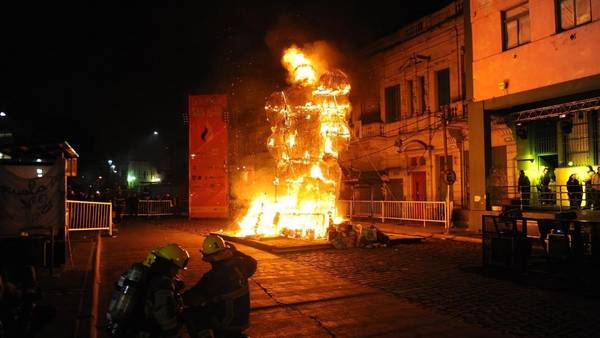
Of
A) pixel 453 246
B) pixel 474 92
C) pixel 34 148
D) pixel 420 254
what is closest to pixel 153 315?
pixel 34 148

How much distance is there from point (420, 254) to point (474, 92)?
9.57 metres

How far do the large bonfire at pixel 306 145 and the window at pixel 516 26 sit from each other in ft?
24.7

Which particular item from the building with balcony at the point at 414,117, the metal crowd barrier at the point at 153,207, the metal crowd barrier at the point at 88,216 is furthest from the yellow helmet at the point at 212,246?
the metal crowd barrier at the point at 153,207

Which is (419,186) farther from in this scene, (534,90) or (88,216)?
(88,216)

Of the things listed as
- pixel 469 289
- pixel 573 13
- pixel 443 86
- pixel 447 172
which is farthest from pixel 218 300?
pixel 443 86

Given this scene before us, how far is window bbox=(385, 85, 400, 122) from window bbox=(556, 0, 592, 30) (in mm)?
11507

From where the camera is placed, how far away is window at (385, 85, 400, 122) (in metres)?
27.8

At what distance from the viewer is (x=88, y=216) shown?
58.2 feet

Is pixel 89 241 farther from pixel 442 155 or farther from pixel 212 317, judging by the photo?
pixel 442 155

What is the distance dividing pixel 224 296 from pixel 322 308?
403 centimetres

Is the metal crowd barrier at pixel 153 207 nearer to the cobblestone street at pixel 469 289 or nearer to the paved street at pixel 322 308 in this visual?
the paved street at pixel 322 308

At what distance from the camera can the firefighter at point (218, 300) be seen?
12.6 feet

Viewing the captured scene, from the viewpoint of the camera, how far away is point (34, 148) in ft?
35.4

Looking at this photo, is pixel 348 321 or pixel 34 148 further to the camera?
pixel 34 148
